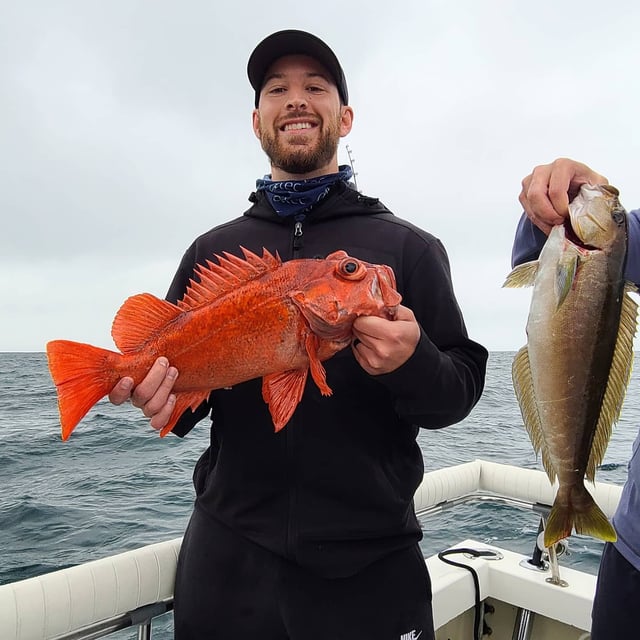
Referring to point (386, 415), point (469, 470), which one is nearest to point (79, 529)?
point (469, 470)

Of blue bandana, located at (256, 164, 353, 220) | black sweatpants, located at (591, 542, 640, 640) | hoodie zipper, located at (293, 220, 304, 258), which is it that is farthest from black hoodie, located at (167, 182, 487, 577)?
black sweatpants, located at (591, 542, 640, 640)

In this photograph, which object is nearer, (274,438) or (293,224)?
(274,438)

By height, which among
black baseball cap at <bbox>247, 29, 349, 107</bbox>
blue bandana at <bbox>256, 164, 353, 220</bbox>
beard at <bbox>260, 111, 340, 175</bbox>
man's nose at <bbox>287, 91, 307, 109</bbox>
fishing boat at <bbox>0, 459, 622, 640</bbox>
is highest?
black baseball cap at <bbox>247, 29, 349, 107</bbox>

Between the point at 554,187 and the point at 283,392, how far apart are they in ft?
3.98

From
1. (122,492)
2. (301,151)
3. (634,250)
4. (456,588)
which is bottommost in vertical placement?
(122,492)

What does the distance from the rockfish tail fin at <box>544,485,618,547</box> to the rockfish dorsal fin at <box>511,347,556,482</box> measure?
116 mm

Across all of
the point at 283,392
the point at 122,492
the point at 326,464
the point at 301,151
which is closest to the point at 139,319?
the point at 283,392

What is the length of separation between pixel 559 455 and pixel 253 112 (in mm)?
2312

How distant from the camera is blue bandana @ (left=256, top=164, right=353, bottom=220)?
109 inches

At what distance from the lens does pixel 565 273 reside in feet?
6.69

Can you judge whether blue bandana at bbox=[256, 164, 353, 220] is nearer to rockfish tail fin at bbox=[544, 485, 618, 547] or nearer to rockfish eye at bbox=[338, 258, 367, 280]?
rockfish eye at bbox=[338, 258, 367, 280]

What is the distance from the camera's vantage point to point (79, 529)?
8.53 m

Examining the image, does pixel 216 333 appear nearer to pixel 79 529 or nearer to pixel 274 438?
pixel 274 438

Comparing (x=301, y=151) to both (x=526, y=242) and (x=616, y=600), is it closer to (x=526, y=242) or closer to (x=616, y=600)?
(x=526, y=242)
